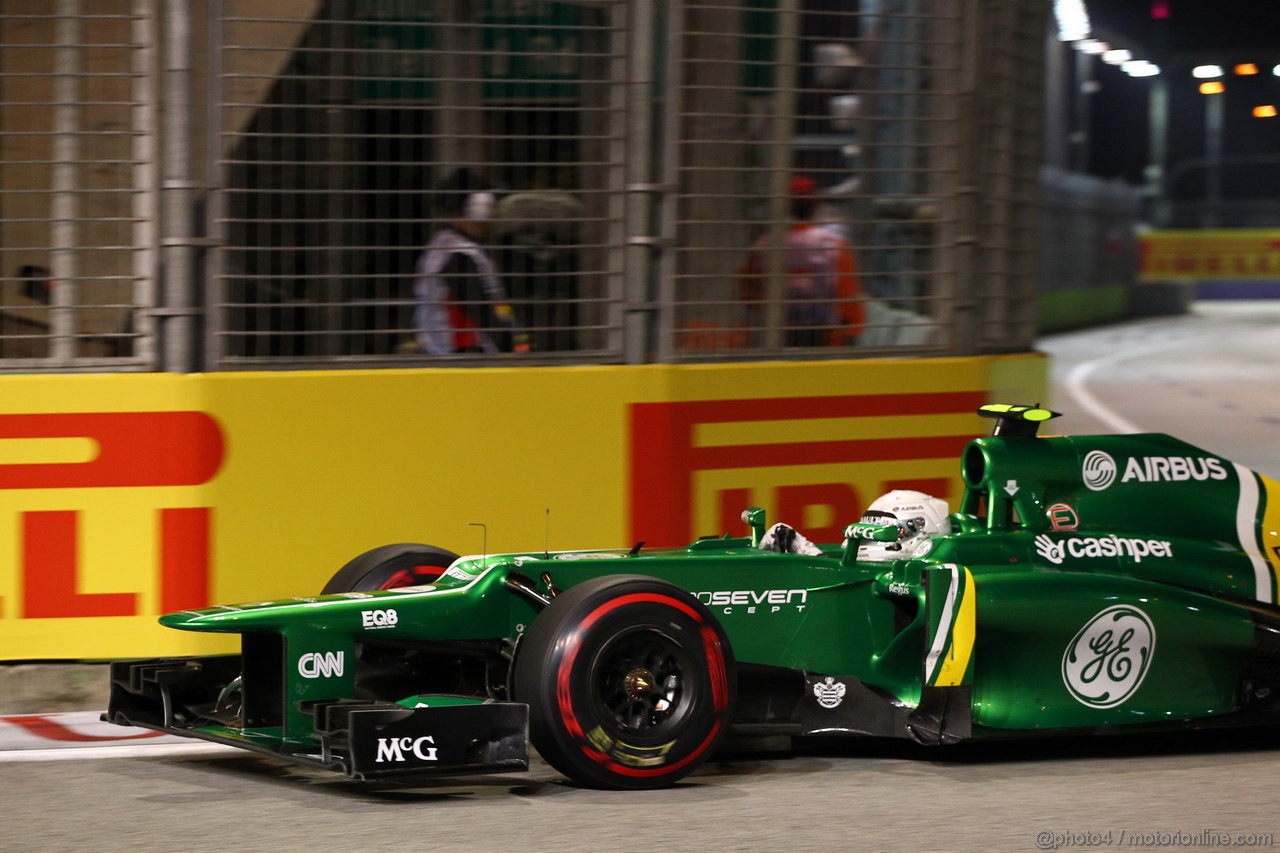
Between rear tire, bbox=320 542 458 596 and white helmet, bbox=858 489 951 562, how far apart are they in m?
1.43

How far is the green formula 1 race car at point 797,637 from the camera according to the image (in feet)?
17.0

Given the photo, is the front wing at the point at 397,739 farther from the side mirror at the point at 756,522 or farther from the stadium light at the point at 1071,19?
the stadium light at the point at 1071,19

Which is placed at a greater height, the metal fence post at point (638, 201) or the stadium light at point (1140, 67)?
the stadium light at point (1140, 67)

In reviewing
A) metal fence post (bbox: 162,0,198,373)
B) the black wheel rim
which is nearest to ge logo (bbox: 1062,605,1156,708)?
the black wheel rim

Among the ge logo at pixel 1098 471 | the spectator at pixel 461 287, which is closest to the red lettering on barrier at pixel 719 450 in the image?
the spectator at pixel 461 287

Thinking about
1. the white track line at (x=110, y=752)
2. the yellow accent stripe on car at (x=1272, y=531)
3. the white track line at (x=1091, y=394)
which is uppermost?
the white track line at (x=1091, y=394)

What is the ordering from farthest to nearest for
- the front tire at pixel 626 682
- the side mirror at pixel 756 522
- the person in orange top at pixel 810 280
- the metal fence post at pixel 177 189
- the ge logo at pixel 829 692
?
the person in orange top at pixel 810 280 → the metal fence post at pixel 177 189 → the side mirror at pixel 756 522 → the ge logo at pixel 829 692 → the front tire at pixel 626 682

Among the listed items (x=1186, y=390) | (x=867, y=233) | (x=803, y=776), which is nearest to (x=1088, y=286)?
(x=1186, y=390)

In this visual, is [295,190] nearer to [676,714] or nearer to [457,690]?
[457,690]

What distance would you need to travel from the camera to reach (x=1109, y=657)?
589 cm

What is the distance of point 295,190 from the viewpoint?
23.5ft

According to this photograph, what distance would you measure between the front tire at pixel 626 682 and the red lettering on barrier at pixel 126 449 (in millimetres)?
2035

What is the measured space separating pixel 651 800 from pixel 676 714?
10.9 inches

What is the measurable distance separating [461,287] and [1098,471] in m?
2.62
